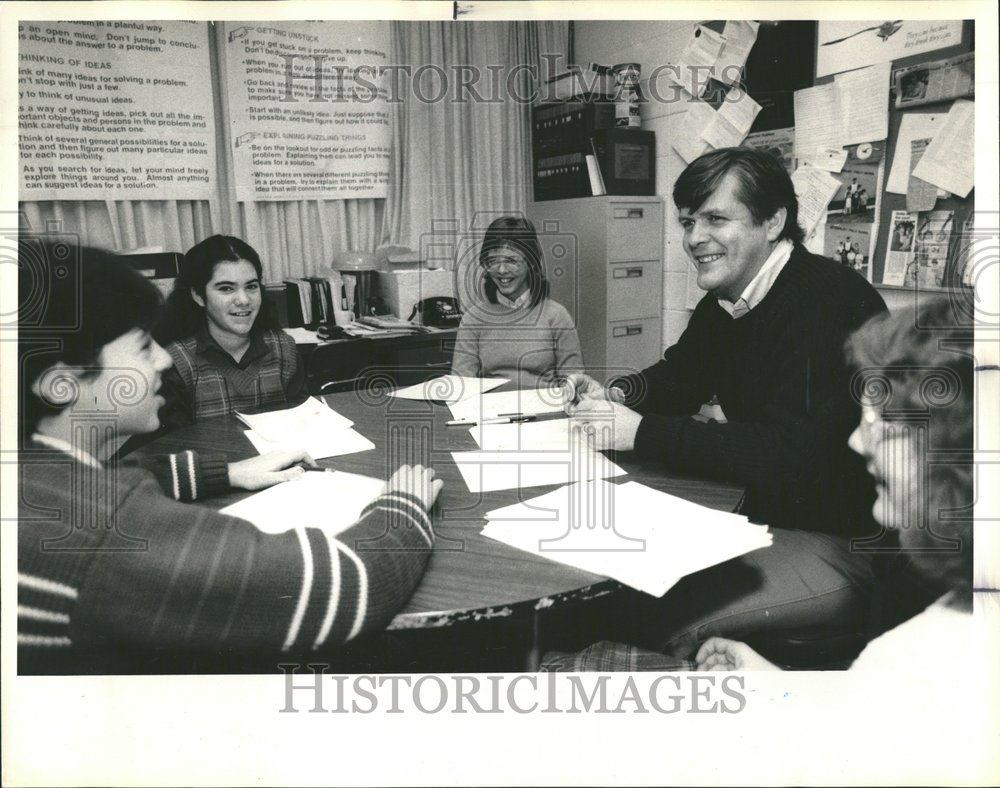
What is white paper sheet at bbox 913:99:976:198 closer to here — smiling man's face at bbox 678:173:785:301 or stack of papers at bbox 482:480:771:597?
smiling man's face at bbox 678:173:785:301

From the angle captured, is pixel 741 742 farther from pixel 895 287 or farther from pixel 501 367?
pixel 501 367

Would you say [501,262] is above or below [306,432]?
above

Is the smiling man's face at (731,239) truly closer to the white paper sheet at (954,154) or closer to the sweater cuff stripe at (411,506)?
the white paper sheet at (954,154)

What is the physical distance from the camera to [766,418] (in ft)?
4.25

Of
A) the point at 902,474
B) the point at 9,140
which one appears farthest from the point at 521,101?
the point at 902,474

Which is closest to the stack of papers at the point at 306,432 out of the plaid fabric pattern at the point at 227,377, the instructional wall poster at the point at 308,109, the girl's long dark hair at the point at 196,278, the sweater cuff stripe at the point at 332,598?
the plaid fabric pattern at the point at 227,377

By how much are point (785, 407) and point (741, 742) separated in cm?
58

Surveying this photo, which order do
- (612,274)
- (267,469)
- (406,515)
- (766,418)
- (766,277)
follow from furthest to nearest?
(612,274) → (766,277) → (766,418) → (267,469) → (406,515)

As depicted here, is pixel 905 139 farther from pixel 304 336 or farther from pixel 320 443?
pixel 304 336

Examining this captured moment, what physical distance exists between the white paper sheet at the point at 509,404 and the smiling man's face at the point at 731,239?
442 mm

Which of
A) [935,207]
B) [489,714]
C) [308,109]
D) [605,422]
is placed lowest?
[489,714]

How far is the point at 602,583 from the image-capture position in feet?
2.79

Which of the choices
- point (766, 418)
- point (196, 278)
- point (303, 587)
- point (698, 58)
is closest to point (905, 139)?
point (698, 58)

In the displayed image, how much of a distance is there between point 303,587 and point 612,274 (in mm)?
1974
